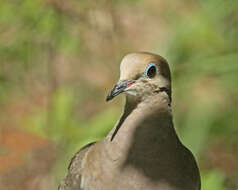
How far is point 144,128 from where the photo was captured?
2990 mm

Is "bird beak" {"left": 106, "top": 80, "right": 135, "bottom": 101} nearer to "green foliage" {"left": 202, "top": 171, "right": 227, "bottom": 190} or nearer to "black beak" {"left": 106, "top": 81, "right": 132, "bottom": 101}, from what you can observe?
"black beak" {"left": 106, "top": 81, "right": 132, "bottom": 101}

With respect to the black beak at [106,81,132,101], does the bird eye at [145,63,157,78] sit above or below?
above

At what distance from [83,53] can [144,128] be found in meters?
2.65

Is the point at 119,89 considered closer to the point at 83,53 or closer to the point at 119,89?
the point at 119,89

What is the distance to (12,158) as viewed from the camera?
5027 millimetres

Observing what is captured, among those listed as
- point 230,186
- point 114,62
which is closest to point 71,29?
point 114,62

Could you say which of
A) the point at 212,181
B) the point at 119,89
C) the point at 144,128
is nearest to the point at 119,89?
the point at 119,89

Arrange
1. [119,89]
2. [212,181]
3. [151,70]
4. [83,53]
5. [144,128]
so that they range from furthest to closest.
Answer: [83,53] → [212,181] → [144,128] → [151,70] → [119,89]

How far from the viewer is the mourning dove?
2.91 metres

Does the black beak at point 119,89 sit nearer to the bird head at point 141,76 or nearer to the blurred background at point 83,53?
the bird head at point 141,76

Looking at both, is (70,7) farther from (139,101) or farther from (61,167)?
(139,101)

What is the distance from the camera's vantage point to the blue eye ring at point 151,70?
9.35ft

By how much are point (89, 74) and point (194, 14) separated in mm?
2190

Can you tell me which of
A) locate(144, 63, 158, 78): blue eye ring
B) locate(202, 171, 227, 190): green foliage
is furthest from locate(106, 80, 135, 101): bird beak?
locate(202, 171, 227, 190): green foliage
